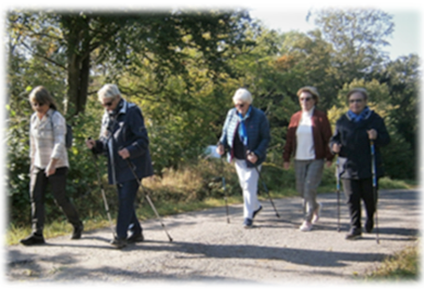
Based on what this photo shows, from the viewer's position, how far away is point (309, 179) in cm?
640

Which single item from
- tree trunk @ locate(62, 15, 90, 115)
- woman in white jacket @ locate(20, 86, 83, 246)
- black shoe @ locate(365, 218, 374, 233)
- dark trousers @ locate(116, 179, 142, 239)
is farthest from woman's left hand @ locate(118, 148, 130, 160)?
tree trunk @ locate(62, 15, 90, 115)

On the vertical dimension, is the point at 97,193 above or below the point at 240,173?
below

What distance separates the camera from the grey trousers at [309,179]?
21.0ft

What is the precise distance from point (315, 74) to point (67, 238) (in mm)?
33075

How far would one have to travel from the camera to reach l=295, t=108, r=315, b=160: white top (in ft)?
21.1

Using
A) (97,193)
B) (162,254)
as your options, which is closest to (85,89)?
(97,193)

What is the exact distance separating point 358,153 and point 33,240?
4.56 m

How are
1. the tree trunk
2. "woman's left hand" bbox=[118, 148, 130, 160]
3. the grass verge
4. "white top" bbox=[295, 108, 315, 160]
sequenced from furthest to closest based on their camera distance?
1. the tree trunk
2. "white top" bbox=[295, 108, 315, 160]
3. "woman's left hand" bbox=[118, 148, 130, 160]
4. the grass verge

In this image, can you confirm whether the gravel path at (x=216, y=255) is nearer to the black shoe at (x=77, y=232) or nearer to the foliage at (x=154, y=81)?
the black shoe at (x=77, y=232)

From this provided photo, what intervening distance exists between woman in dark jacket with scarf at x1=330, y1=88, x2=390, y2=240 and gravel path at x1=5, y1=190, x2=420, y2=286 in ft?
1.38

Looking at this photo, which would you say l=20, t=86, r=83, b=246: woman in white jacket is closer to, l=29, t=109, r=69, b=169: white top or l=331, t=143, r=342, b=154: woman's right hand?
l=29, t=109, r=69, b=169: white top

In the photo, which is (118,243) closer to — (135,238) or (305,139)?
(135,238)

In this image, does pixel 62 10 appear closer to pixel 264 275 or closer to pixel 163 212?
pixel 163 212

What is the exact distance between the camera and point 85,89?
11039mm
